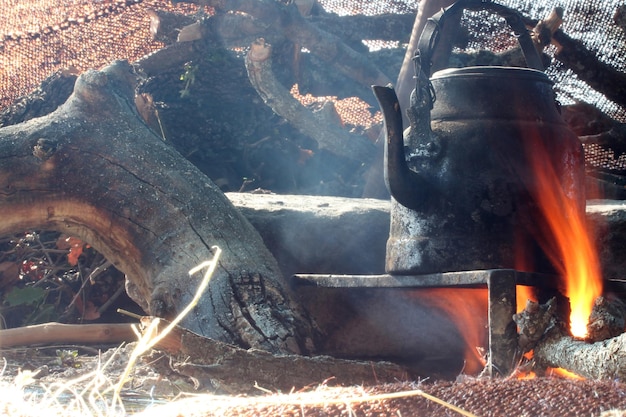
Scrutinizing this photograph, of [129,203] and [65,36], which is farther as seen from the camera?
[65,36]

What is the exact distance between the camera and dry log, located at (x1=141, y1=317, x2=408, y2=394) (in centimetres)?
204

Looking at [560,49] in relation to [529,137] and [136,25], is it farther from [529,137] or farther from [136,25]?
[136,25]

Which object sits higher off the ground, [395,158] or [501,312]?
[395,158]

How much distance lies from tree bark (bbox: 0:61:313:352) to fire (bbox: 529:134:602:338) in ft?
2.95

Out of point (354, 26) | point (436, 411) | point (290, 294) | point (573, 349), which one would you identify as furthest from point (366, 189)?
point (436, 411)

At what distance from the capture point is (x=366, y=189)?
14.5 ft

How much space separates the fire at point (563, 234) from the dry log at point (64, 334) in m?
1.96

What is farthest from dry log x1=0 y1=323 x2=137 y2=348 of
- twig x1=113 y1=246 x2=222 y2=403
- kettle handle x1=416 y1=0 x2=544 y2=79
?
twig x1=113 y1=246 x2=222 y2=403

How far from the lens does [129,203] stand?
2916 mm

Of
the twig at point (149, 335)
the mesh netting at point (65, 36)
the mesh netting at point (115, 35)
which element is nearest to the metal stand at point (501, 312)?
the twig at point (149, 335)

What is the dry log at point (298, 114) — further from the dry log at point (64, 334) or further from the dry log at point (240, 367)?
the dry log at point (240, 367)

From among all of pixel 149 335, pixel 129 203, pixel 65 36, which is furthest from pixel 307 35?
pixel 149 335

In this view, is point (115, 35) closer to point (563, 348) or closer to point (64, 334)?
point (64, 334)

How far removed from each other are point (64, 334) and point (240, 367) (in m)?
1.67
